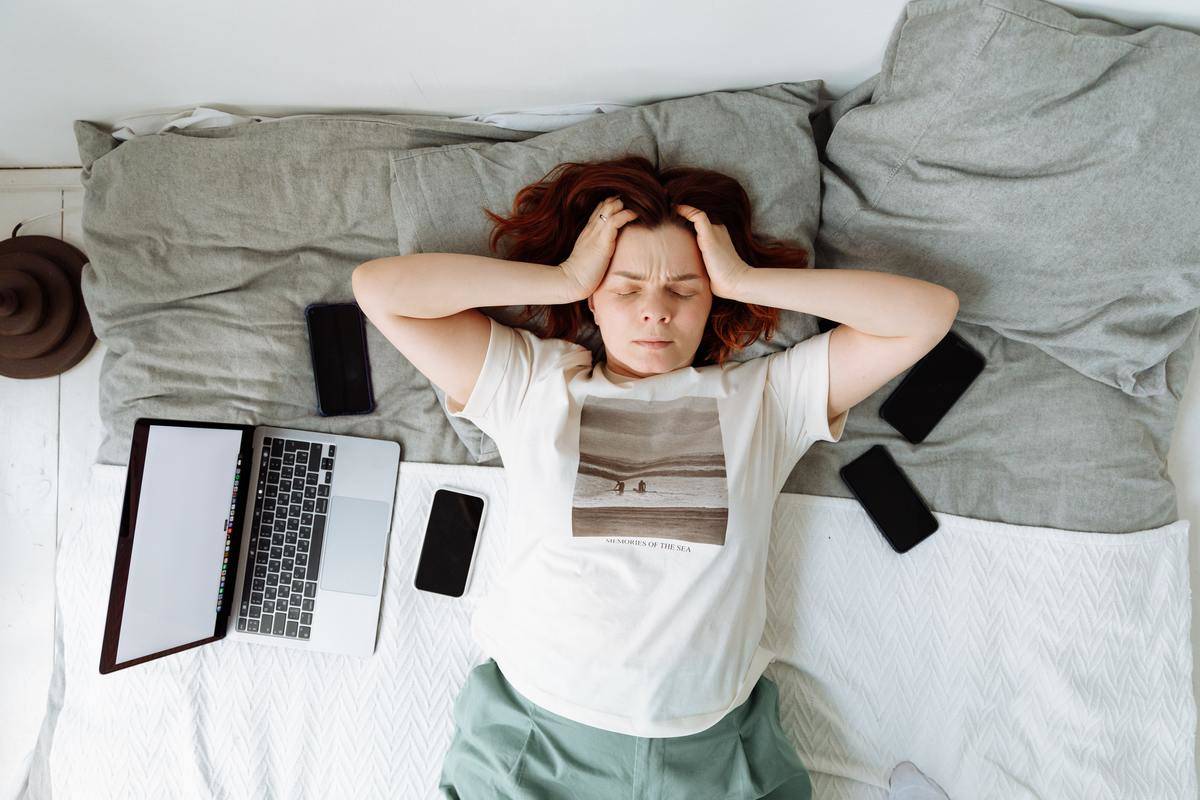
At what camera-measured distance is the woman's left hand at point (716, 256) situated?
43.6 inches

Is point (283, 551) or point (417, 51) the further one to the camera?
point (283, 551)

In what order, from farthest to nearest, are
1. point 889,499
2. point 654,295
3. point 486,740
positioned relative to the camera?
point 889,499 → point 486,740 → point 654,295

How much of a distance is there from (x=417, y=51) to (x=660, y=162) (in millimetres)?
459

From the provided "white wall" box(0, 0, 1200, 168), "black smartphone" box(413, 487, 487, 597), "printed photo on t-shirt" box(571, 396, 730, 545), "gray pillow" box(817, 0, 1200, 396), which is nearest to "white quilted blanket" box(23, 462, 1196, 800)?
"black smartphone" box(413, 487, 487, 597)

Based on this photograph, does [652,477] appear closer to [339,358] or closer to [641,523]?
[641,523]

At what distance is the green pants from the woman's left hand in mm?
712

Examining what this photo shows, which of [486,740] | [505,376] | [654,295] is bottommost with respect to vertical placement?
[486,740]

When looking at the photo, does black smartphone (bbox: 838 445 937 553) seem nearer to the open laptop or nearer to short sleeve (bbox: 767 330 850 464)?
short sleeve (bbox: 767 330 850 464)

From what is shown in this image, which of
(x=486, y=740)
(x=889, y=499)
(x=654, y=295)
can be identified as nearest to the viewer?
(x=654, y=295)

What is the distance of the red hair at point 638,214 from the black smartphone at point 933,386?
0.95ft

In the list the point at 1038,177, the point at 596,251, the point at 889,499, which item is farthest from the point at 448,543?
the point at 1038,177

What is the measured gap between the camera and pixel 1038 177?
1126 mm

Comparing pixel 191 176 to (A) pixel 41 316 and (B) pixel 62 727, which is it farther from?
(B) pixel 62 727

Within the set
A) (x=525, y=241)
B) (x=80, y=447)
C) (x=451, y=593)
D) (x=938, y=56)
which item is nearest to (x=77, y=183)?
(x=80, y=447)
